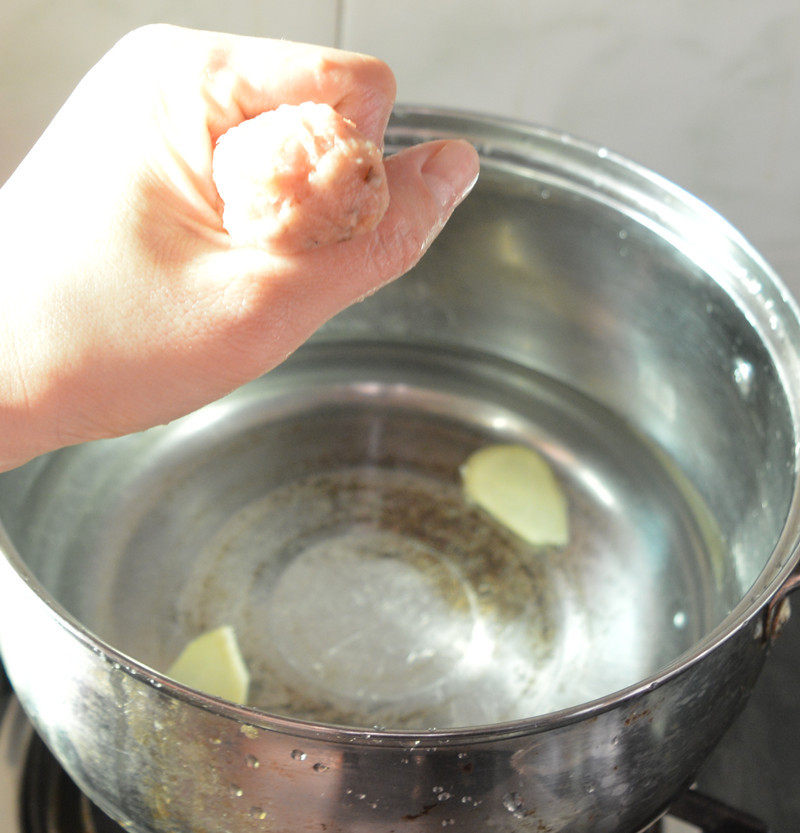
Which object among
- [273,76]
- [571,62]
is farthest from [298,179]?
[571,62]

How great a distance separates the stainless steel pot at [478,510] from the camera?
0.43 m

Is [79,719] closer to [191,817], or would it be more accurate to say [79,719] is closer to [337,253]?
[191,817]

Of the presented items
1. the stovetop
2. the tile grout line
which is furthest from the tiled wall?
the stovetop

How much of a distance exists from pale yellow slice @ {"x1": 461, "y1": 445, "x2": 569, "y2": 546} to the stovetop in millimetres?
191

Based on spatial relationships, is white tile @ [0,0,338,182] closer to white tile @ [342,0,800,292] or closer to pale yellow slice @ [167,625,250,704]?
white tile @ [342,0,800,292]

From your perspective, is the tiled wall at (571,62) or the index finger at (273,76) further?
the tiled wall at (571,62)

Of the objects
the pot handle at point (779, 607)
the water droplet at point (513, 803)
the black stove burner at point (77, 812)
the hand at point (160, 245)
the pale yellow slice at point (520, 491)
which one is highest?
the hand at point (160, 245)

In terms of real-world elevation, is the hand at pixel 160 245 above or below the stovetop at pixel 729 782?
above

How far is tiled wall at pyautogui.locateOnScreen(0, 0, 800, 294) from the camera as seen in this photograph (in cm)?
65

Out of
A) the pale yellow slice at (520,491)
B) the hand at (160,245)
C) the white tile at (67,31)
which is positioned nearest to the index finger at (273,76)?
the hand at (160,245)

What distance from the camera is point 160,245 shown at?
0.36m

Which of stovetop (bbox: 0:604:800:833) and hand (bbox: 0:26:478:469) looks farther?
stovetop (bbox: 0:604:800:833)

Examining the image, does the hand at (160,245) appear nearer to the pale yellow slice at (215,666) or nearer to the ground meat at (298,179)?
the ground meat at (298,179)

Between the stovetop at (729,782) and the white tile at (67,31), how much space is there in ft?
1.30
